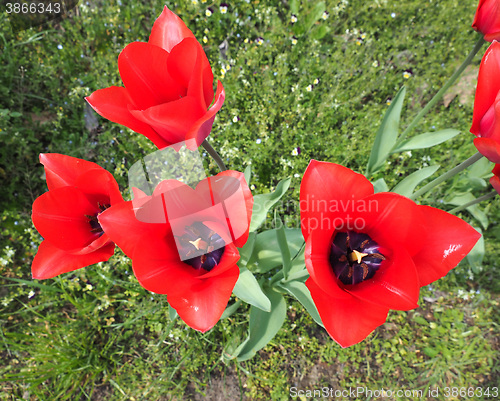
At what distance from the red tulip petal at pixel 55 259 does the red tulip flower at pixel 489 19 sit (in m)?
1.88

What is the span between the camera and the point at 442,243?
0.87m

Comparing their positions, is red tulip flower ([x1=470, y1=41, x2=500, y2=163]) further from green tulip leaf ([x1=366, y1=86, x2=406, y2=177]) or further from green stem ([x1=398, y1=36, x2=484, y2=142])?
green tulip leaf ([x1=366, y1=86, x2=406, y2=177])

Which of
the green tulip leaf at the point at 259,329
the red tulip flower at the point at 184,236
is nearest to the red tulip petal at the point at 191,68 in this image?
the red tulip flower at the point at 184,236

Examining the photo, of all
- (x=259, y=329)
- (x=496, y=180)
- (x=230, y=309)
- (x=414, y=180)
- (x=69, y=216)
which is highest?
(x=496, y=180)

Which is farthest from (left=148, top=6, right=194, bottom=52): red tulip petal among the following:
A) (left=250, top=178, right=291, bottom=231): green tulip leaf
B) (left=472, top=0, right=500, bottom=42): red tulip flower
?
(left=472, top=0, right=500, bottom=42): red tulip flower

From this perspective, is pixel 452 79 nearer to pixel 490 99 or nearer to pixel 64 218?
pixel 490 99

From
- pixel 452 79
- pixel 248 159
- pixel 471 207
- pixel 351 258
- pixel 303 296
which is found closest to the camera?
pixel 351 258

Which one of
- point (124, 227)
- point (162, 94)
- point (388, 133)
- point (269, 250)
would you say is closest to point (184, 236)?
point (124, 227)

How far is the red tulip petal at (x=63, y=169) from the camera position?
1055 mm

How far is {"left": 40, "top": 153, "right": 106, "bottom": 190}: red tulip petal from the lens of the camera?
41.5 inches

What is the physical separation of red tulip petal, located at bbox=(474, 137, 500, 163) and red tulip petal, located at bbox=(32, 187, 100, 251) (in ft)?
4.41

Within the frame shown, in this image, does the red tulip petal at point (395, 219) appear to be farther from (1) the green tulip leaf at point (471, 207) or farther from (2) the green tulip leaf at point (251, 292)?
(1) the green tulip leaf at point (471, 207)

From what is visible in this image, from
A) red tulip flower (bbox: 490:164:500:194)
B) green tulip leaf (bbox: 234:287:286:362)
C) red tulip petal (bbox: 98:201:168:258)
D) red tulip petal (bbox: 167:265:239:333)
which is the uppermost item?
red tulip flower (bbox: 490:164:500:194)

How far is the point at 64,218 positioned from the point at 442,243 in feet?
4.02
